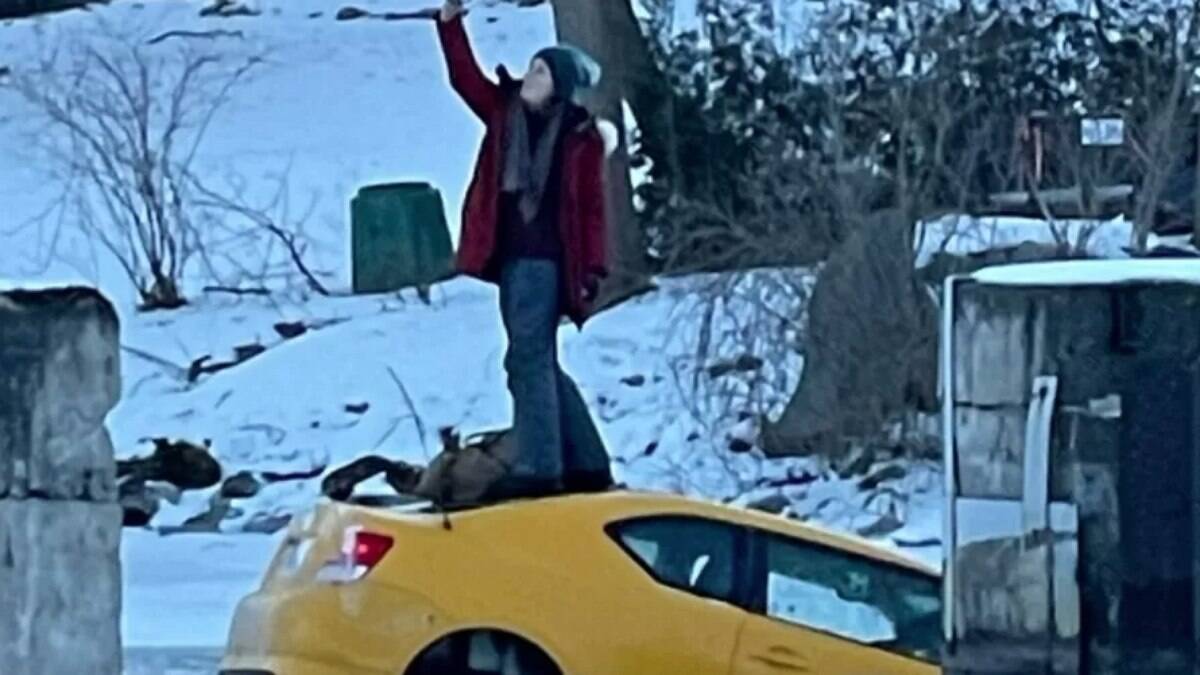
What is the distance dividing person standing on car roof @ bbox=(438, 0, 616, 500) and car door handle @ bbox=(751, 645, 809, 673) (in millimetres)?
2489

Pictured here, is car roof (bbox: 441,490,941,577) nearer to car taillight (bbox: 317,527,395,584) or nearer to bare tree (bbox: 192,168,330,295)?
car taillight (bbox: 317,527,395,584)

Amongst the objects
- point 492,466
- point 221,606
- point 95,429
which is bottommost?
point 221,606

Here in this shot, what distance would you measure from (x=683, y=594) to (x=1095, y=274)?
2.47 meters

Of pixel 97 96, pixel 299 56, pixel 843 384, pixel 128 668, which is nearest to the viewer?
pixel 128 668

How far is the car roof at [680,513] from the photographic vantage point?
9875mm

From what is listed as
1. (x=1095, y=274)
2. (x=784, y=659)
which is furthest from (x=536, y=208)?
(x=1095, y=274)

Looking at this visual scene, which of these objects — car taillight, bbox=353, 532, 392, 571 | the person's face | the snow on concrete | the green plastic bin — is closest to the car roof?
car taillight, bbox=353, 532, 392, 571

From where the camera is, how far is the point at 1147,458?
7578mm

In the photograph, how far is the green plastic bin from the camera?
2128cm

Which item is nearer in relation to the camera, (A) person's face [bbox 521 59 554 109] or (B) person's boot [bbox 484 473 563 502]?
(B) person's boot [bbox 484 473 563 502]

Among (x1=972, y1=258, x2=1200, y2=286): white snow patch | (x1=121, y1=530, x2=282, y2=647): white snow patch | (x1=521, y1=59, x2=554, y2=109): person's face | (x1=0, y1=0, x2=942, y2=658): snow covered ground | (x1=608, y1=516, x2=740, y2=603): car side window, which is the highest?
(x1=521, y1=59, x2=554, y2=109): person's face

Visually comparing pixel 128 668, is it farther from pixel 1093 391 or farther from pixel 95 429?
pixel 1093 391

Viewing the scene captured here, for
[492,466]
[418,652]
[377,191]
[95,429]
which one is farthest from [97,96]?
[95,429]

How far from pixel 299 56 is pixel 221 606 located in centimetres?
2039
